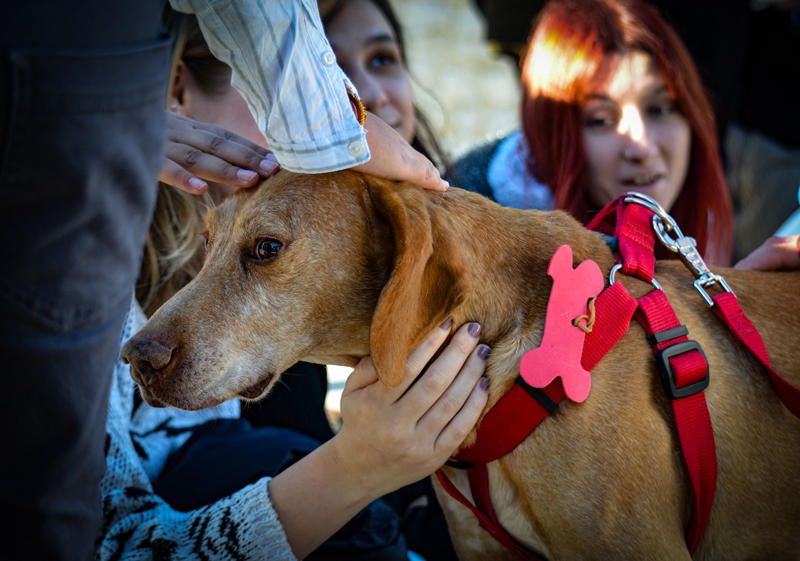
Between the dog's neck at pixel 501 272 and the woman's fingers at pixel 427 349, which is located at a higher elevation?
the dog's neck at pixel 501 272

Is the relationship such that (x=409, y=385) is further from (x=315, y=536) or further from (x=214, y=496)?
(x=214, y=496)

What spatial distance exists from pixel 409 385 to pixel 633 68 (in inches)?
81.1

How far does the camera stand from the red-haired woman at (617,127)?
3.46 m

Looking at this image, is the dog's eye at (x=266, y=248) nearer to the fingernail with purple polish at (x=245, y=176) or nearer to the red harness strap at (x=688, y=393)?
the fingernail with purple polish at (x=245, y=176)

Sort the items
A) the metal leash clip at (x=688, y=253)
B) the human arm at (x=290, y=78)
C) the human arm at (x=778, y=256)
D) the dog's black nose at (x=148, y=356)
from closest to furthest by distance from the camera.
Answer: the human arm at (x=290, y=78) < the dog's black nose at (x=148, y=356) < the metal leash clip at (x=688, y=253) < the human arm at (x=778, y=256)

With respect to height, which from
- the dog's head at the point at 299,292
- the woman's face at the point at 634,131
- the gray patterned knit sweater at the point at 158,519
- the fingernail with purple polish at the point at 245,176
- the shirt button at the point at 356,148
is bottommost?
the gray patterned knit sweater at the point at 158,519

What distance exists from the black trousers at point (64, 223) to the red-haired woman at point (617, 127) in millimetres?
2374

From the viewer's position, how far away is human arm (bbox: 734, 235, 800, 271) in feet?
8.57

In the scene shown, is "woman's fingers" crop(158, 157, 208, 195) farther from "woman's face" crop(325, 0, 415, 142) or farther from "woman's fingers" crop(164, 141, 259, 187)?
"woman's face" crop(325, 0, 415, 142)

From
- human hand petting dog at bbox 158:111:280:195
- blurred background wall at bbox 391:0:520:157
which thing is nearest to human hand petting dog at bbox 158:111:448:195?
human hand petting dog at bbox 158:111:280:195

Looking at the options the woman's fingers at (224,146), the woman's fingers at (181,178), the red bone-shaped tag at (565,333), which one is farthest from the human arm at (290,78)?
the red bone-shaped tag at (565,333)

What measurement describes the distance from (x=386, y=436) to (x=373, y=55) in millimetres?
2163

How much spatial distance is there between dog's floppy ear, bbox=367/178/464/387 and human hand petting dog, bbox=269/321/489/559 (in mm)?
71

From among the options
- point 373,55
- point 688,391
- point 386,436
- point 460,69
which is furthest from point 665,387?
point 460,69
